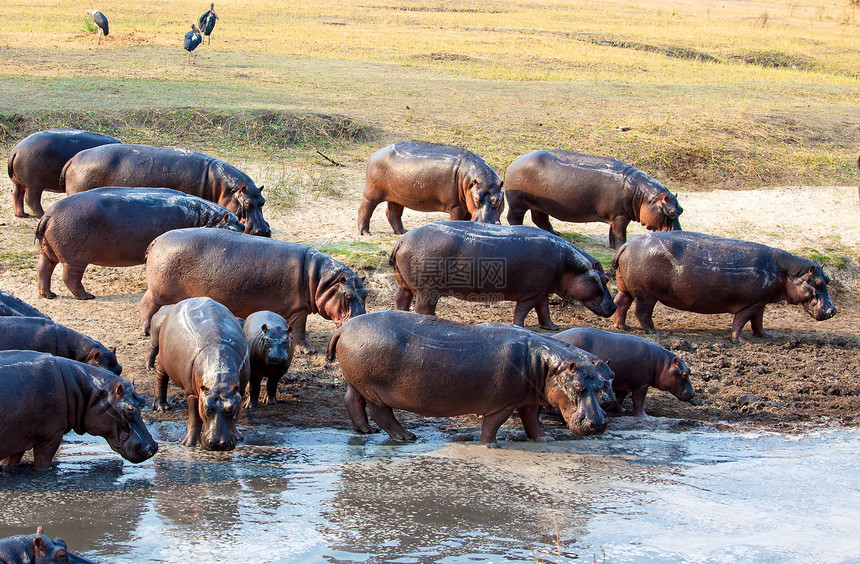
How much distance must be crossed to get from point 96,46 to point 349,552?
19.4 metres

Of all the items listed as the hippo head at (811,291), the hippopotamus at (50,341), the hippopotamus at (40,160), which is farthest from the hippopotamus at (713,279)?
the hippopotamus at (40,160)

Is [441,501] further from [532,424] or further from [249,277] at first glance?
[249,277]

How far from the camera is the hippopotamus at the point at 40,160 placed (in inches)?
439

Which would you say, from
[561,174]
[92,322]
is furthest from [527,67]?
[92,322]

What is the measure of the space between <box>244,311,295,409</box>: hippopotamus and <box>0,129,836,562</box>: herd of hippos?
2cm

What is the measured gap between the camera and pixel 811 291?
32.2 ft

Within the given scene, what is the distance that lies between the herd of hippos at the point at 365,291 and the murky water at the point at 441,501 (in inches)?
11.2

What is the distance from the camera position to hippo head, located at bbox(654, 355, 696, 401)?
7.78 meters

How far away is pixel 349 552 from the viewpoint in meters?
5.02

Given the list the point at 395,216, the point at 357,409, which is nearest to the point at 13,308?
the point at 357,409

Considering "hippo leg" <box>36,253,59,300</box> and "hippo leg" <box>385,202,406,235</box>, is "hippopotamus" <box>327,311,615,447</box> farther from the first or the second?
"hippo leg" <box>385,202,406,235</box>

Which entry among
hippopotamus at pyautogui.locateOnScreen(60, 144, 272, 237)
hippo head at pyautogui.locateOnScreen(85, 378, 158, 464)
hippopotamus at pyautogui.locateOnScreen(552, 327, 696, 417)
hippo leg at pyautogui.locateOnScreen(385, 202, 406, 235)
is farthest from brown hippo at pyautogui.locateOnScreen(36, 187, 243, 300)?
hippopotamus at pyautogui.locateOnScreen(552, 327, 696, 417)

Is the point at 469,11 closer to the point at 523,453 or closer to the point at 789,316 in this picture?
the point at 789,316

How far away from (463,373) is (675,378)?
6.69 ft
